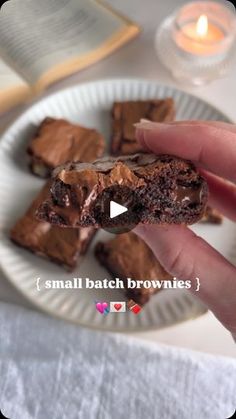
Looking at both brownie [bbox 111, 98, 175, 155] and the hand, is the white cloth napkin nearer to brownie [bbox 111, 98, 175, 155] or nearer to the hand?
the hand

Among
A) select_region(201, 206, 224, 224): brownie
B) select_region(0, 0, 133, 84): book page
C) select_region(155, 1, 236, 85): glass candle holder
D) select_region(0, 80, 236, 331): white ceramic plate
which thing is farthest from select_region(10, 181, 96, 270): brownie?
select_region(155, 1, 236, 85): glass candle holder

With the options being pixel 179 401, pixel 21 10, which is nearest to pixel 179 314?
pixel 179 401

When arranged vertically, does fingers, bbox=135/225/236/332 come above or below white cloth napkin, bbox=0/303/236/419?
above

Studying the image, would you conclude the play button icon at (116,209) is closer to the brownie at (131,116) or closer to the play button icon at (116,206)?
the play button icon at (116,206)

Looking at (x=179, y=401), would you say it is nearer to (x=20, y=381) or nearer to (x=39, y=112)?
(x=20, y=381)

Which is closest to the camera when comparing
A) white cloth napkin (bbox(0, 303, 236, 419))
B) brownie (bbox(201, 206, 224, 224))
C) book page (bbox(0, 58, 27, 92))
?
white cloth napkin (bbox(0, 303, 236, 419))

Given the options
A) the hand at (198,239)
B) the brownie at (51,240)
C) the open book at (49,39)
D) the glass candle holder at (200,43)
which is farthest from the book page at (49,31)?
the hand at (198,239)
